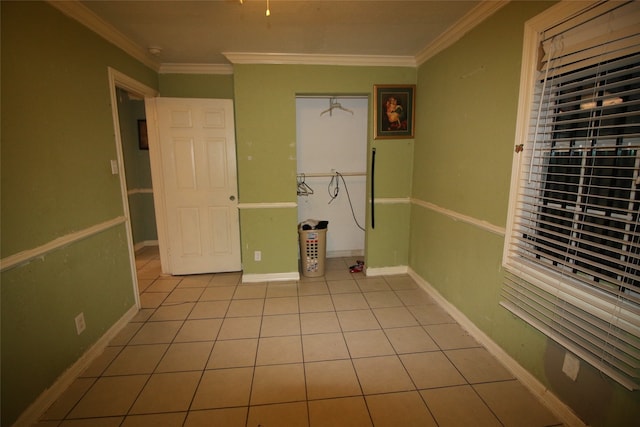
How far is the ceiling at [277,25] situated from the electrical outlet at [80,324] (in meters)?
1.97

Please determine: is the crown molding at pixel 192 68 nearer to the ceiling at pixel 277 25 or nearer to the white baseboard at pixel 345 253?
the ceiling at pixel 277 25

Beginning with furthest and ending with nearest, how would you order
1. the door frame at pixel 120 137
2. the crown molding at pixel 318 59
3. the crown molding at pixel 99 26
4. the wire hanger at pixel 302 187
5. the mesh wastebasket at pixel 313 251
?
the wire hanger at pixel 302 187
the mesh wastebasket at pixel 313 251
the crown molding at pixel 318 59
the door frame at pixel 120 137
the crown molding at pixel 99 26

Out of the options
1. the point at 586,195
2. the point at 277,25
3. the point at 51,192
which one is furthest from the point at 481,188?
the point at 51,192

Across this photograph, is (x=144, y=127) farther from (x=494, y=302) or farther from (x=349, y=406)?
(x=494, y=302)

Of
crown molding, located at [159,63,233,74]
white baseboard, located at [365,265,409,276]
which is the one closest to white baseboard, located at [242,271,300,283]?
white baseboard, located at [365,265,409,276]

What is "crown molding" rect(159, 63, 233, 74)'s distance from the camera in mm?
3154

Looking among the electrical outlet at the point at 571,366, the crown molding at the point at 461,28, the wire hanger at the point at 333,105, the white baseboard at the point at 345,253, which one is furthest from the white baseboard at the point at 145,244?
the electrical outlet at the point at 571,366

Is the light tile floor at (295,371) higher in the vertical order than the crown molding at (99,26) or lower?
lower

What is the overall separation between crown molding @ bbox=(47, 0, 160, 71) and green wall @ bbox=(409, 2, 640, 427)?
8.99 ft

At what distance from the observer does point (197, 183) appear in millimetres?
3266

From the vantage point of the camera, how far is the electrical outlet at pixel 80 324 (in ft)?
6.16

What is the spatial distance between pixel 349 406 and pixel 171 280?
2547mm

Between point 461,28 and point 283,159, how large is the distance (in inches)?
76.0

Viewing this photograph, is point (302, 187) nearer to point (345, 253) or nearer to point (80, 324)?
point (345, 253)
